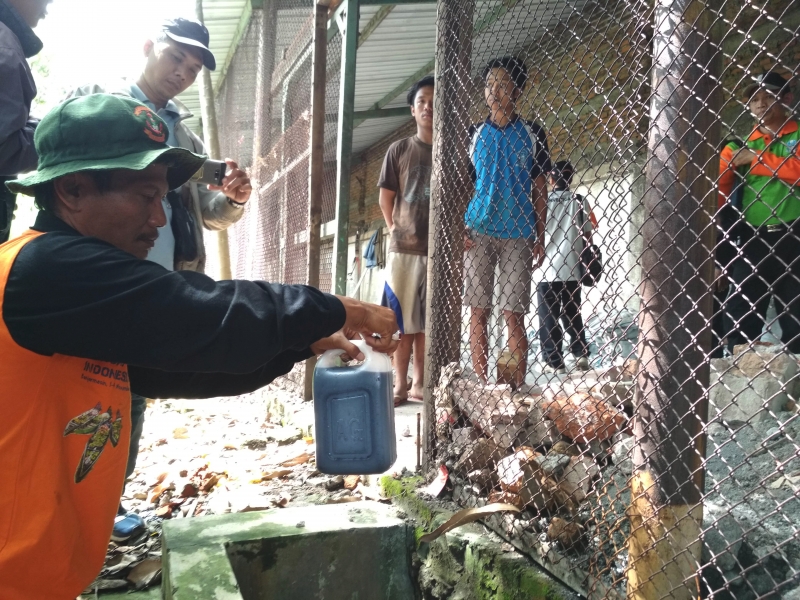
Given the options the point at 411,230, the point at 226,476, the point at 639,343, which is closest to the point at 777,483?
the point at 639,343

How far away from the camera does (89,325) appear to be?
1.41 meters

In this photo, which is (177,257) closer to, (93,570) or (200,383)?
(200,383)

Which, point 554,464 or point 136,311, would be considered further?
point 554,464

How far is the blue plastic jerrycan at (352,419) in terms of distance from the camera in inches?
80.4

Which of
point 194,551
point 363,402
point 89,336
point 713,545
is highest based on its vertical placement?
point 89,336

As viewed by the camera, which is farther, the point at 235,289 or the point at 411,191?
the point at 411,191

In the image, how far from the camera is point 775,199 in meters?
3.41

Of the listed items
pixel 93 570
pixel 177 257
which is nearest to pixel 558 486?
pixel 93 570

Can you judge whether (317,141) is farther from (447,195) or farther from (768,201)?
(768,201)

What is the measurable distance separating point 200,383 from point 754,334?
3.64 m

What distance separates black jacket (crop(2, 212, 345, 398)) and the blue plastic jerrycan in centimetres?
47

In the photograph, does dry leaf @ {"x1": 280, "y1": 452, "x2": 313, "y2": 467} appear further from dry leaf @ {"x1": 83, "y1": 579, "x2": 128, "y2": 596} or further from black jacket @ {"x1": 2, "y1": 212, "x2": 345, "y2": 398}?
black jacket @ {"x1": 2, "y1": 212, "x2": 345, "y2": 398}

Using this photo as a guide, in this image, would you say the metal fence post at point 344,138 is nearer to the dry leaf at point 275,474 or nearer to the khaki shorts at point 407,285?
the khaki shorts at point 407,285

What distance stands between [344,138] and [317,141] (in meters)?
0.32
